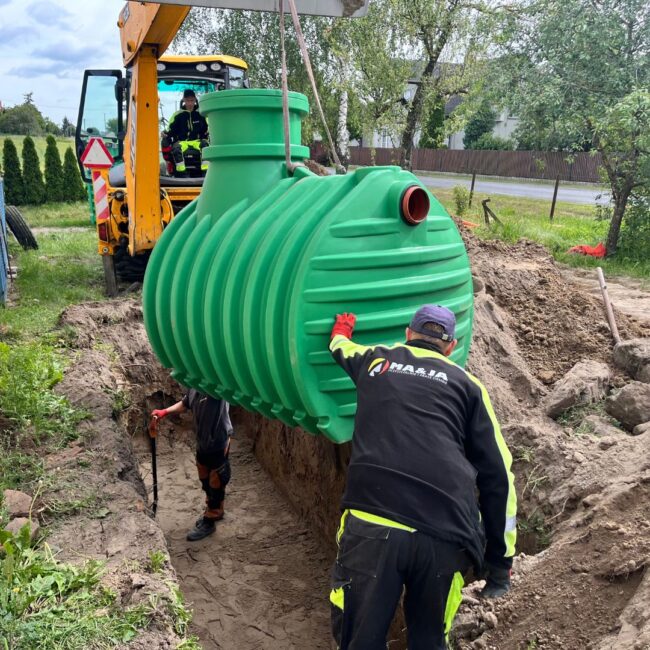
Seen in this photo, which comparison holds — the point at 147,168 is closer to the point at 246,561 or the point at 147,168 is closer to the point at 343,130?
the point at 246,561

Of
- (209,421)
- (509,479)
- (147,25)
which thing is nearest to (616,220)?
(147,25)

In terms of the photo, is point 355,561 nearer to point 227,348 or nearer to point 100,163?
point 227,348

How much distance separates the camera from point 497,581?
105 inches

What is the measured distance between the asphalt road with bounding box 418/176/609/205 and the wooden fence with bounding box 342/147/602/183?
1.27 m

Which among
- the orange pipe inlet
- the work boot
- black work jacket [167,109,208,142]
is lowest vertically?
the work boot

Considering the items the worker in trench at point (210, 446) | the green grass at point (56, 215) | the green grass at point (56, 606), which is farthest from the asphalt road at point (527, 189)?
the green grass at point (56, 606)

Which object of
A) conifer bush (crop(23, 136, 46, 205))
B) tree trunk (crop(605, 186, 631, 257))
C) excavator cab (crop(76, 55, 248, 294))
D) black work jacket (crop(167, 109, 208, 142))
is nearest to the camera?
excavator cab (crop(76, 55, 248, 294))

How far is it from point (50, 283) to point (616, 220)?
28.3ft

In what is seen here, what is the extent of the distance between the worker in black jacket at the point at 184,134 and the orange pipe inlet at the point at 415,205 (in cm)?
544

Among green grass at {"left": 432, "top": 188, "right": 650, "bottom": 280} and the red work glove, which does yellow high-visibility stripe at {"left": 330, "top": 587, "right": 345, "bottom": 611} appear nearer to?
the red work glove

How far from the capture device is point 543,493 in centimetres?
388

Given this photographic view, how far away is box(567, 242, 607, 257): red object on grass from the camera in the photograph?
10.7 metres

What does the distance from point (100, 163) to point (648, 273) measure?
8191 mm

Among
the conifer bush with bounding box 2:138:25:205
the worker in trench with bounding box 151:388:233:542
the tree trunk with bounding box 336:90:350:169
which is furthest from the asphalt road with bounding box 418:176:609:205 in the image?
the worker in trench with bounding box 151:388:233:542
